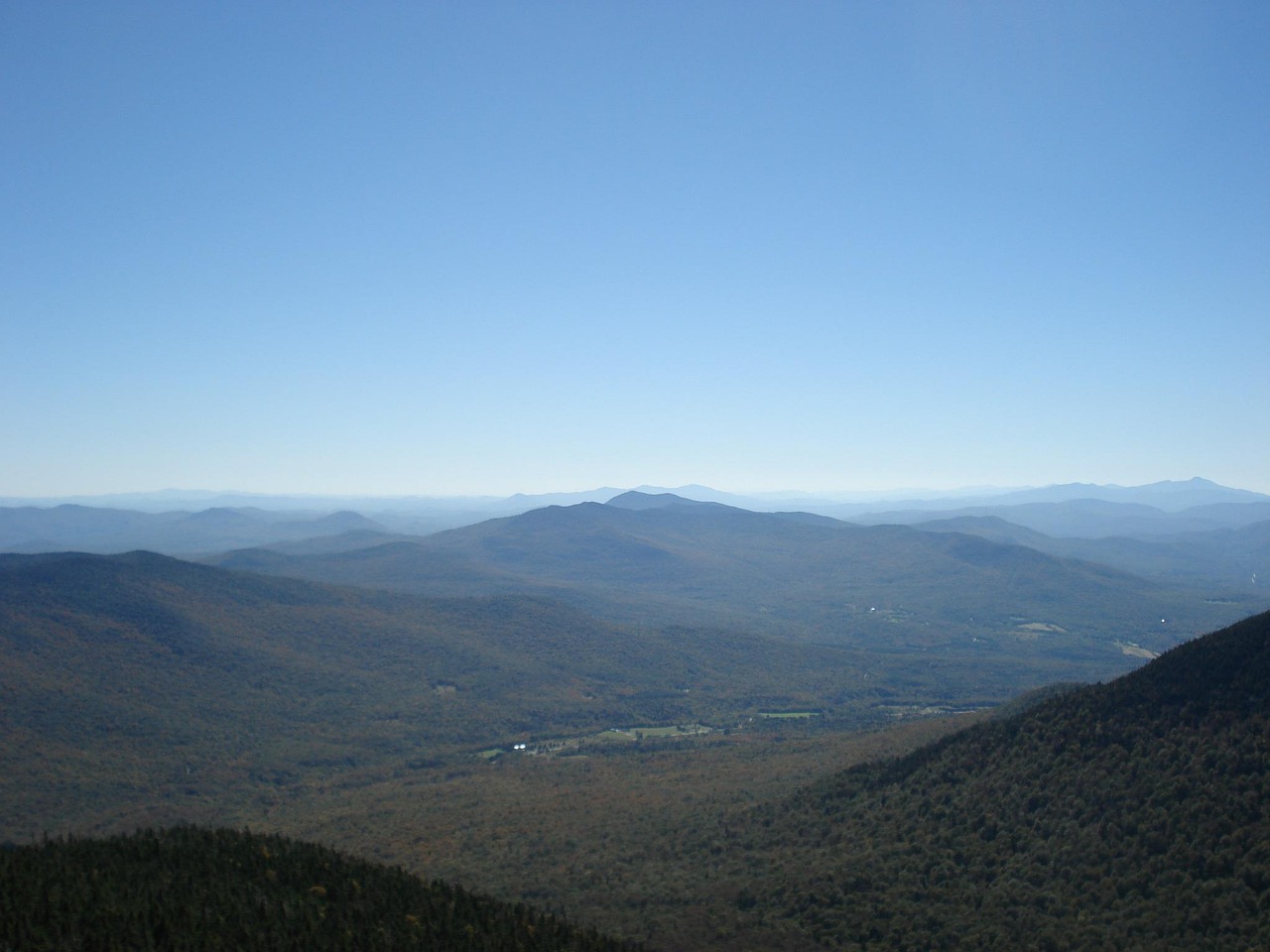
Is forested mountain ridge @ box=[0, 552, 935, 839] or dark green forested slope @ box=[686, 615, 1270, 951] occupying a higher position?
dark green forested slope @ box=[686, 615, 1270, 951]

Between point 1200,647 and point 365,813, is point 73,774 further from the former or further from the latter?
point 1200,647

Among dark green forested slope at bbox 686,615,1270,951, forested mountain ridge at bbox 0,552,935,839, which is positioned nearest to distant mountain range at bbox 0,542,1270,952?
dark green forested slope at bbox 686,615,1270,951

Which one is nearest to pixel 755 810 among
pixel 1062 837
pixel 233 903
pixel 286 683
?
pixel 1062 837

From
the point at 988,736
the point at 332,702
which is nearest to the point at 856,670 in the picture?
the point at 332,702

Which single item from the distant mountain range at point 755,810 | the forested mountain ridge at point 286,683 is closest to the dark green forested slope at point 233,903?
the distant mountain range at point 755,810

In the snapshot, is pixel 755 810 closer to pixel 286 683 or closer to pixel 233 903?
pixel 233 903

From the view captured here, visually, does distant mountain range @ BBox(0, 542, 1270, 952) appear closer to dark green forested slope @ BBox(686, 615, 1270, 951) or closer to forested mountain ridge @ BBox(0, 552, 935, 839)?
dark green forested slope @ BBox(686, 615, 1270, 951)
